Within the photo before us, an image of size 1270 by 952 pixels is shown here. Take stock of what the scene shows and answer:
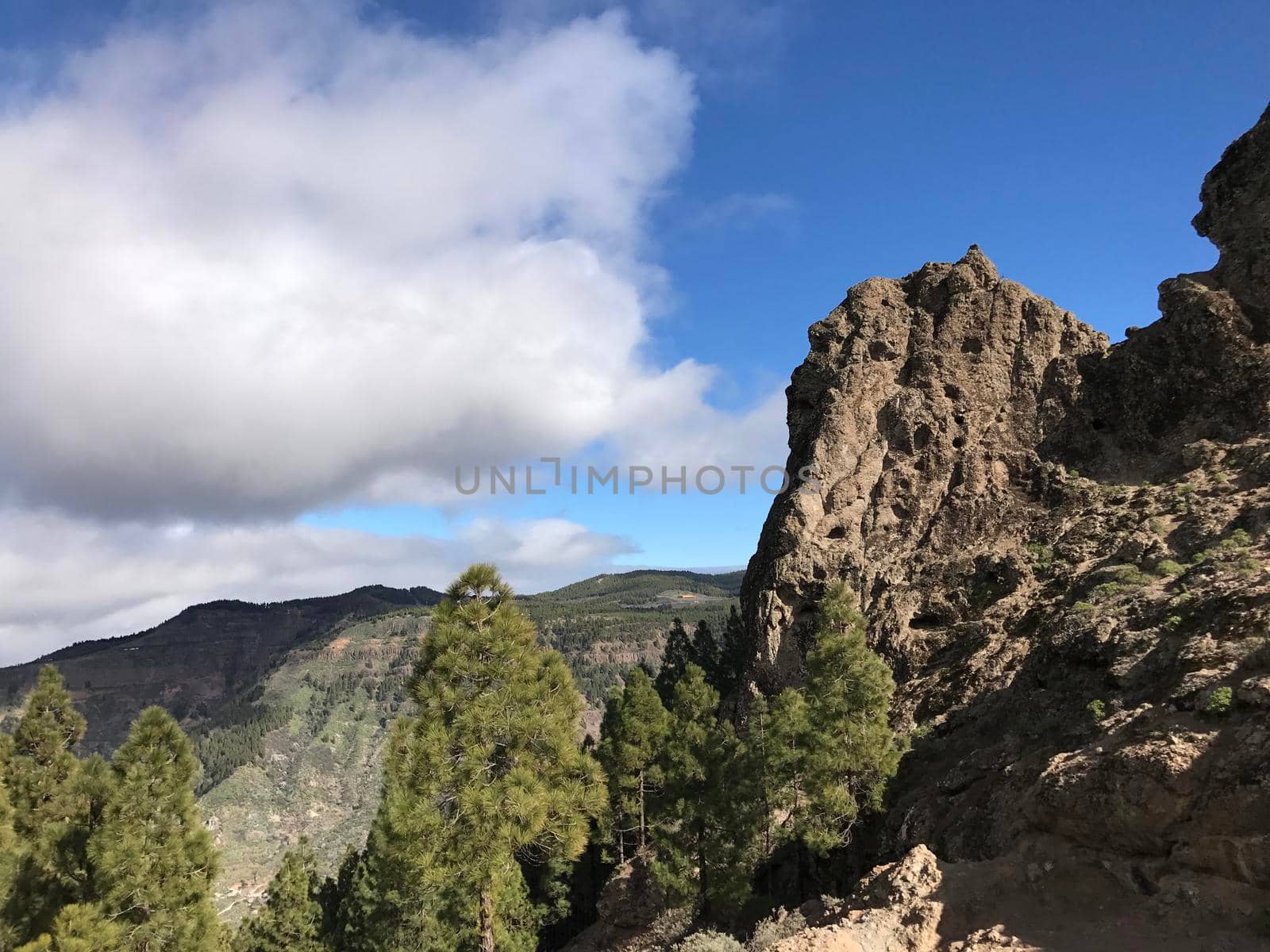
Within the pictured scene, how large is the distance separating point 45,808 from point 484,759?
20486mm

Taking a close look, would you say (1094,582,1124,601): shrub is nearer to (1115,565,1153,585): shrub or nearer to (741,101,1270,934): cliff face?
(741,101,1270,934): cliff face

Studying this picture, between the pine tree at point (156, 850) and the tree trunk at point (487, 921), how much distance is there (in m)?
9.84

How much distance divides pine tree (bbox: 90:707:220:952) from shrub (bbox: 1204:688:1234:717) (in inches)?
961

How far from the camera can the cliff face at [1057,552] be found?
12.8 meters

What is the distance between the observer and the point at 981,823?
17.0 m

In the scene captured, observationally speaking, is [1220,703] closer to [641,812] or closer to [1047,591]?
[1047,591]

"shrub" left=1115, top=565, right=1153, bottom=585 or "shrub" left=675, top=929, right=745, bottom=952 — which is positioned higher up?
"shrub" left=1115, top=565, right=1153, bottom=585

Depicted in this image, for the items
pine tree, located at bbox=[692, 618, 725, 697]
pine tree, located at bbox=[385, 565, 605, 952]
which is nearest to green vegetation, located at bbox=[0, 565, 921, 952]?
pine tree, located at bbox=[385, 565, 605, 952]

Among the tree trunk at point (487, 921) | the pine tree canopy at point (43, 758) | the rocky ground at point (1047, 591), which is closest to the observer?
the rocky ground at point (1047, 591)

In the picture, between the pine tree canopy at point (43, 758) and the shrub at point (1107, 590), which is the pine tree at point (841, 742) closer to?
the shrub at point (1107, 590)

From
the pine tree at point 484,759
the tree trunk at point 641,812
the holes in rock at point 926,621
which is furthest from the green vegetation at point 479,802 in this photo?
the holes in rock at point 926,621

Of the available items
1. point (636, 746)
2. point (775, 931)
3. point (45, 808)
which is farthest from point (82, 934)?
point (636, 746)

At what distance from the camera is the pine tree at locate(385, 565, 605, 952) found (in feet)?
46.5

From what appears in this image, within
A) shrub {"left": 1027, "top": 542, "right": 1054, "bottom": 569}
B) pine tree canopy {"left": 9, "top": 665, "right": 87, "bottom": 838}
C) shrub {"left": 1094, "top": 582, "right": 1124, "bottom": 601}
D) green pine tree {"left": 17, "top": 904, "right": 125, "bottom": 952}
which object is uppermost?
shrub {"left": 1027, "top": 542, "right": 1054, "bottom": 569}
